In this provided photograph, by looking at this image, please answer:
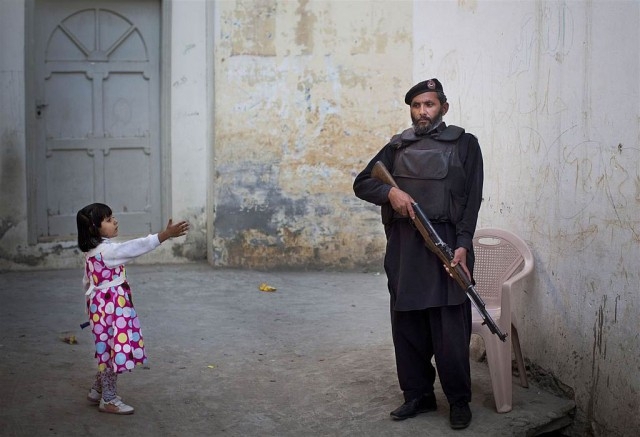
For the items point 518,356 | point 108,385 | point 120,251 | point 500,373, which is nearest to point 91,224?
point 120,251

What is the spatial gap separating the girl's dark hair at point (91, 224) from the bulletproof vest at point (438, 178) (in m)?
1.57

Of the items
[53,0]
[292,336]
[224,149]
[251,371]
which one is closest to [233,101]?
[224,149]

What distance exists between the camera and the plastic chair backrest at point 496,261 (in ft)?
19.9

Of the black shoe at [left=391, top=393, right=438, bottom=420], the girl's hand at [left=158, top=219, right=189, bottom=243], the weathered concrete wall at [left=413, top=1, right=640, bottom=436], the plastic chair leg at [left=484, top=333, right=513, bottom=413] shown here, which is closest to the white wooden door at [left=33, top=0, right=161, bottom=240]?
the weathered concrete wall at [left=413, top=1, right=640, bottom=436]

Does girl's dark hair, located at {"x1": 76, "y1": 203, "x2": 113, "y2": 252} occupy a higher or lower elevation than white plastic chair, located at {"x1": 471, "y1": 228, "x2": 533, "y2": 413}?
higher

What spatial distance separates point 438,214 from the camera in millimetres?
5277

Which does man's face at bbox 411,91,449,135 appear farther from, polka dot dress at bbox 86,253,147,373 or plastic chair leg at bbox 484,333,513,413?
polka dot dress at bbox 86,253,147,373

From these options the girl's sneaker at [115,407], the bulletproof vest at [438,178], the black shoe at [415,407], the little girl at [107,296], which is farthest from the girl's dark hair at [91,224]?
the black shoe at [415,407]

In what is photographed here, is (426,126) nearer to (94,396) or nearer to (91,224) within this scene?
(91,224)

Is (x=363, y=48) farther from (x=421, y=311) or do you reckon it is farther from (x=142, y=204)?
(x=421, y=311)

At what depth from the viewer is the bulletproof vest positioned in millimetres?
5273

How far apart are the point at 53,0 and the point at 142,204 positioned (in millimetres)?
2071

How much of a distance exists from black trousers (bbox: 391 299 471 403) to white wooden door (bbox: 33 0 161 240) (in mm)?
5067

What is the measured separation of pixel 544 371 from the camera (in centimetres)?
599
